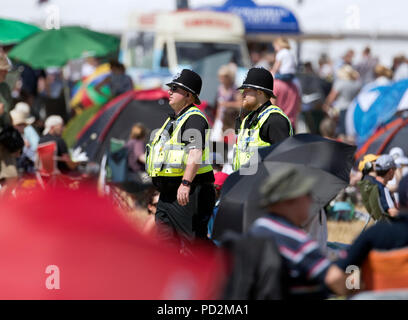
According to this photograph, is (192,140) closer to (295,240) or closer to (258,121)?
(258,121)

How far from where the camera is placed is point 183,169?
7.30m

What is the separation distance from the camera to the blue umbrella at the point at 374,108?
1378 cm

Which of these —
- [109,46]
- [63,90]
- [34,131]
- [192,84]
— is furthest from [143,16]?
[192,84]

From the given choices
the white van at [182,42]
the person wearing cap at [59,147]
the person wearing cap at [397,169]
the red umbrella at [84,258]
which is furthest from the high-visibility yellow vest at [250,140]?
the white van at [182,42]

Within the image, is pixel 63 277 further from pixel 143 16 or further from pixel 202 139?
pixel 143 16

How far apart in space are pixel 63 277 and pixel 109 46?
1111cm

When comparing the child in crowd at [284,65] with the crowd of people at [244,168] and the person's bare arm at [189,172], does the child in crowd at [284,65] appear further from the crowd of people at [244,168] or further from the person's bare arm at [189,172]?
the person's bare arm at [189,172]

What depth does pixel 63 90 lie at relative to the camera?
62.9 ft

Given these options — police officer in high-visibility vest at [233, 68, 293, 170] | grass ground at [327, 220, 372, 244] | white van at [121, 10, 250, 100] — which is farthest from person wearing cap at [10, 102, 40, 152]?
police officer in high-visibility vest at [233, 68, 293, 170]

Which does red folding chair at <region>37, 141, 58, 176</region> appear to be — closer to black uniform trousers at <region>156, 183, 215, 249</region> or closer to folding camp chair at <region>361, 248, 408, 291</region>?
black uniform trousers at <region>156, 183, 215, 249</region>

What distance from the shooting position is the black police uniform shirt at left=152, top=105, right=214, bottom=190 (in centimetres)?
717

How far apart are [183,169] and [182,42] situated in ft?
37.7

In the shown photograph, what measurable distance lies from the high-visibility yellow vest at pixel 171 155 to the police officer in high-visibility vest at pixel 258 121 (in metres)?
0.31

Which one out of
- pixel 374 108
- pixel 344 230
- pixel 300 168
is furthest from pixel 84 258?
pixel 374 108
